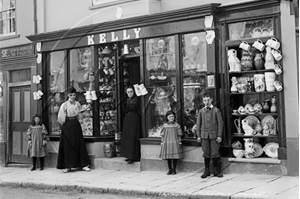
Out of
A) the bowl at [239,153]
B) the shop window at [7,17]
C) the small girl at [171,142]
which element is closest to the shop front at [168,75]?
the bowl at [239,153]

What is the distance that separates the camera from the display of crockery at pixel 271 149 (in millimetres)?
10103

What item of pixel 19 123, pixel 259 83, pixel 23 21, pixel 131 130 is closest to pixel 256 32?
pixel 259 83

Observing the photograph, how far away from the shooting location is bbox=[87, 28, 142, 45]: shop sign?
39.5 feet

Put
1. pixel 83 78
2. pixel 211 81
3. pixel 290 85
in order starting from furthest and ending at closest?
pixel 83 78 → pixel 211 81 → pixel 290 85

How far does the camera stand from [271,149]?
10.2 meters

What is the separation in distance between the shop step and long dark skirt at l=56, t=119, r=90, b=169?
0.32 metres

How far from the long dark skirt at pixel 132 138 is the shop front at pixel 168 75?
185mm

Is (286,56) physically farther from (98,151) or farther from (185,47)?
(98,151)

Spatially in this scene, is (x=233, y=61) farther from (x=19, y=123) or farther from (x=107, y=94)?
(x=19, y=123)

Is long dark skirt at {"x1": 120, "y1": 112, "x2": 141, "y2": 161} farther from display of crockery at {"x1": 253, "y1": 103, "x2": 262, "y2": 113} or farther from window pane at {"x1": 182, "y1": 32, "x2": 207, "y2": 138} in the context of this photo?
display of crockery at {"x1": 253, "y1": 103, "x2": 262, "y2": 113}

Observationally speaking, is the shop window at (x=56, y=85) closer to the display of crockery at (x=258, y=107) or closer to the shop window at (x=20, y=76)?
the shop window at (x=20, y=76)

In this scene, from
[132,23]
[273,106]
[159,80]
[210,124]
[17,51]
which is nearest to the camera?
[273,106]

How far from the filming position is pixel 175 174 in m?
11.0

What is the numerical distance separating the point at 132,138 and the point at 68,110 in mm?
1816
